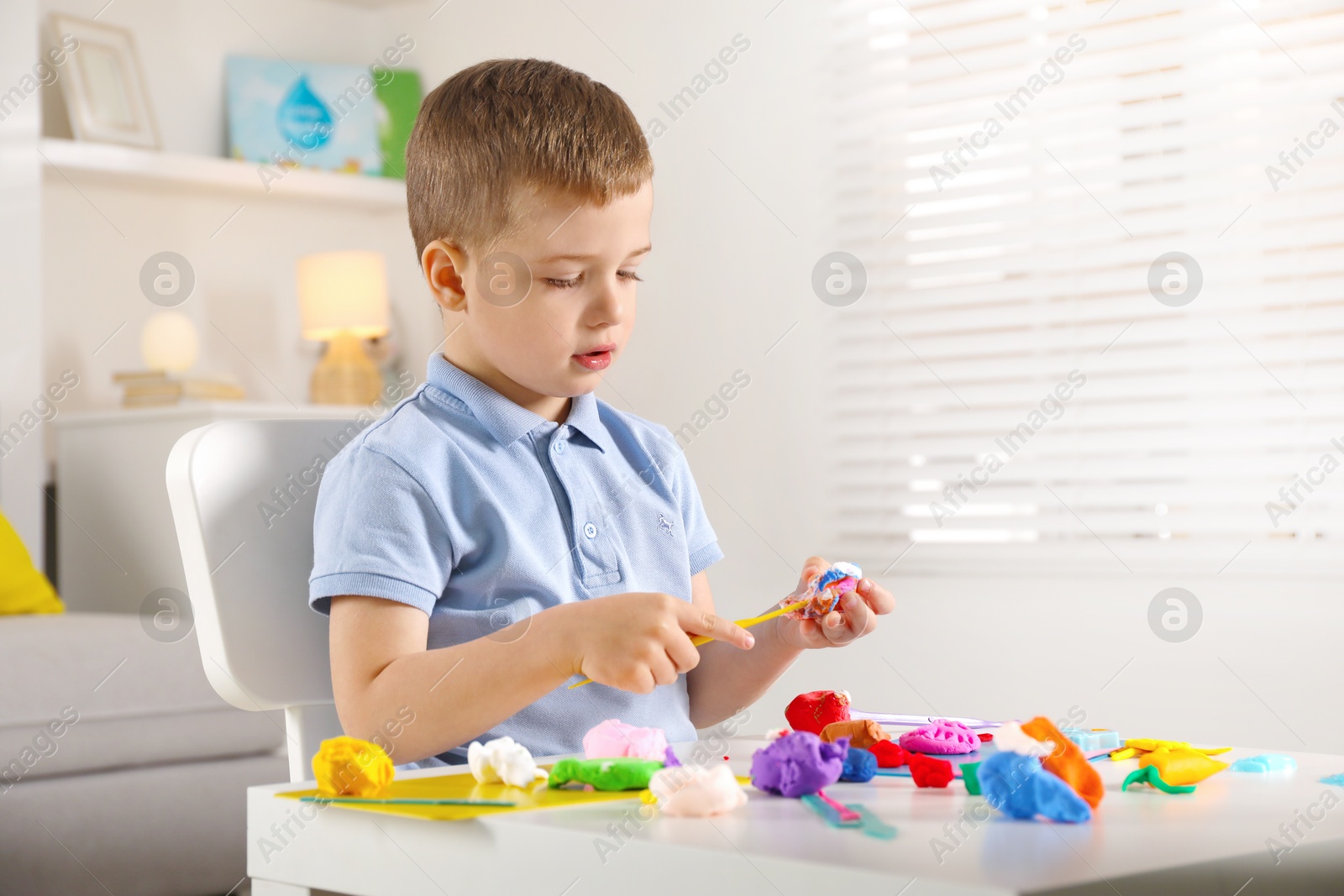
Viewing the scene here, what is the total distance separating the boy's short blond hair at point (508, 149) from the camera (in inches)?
37.9

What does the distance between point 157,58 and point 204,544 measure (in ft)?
8.71

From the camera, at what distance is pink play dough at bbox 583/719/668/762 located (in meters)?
0.65

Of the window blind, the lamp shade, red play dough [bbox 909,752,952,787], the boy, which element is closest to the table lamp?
the lamp shade

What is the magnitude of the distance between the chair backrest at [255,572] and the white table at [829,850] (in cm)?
25

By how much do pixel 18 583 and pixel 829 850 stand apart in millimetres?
2307

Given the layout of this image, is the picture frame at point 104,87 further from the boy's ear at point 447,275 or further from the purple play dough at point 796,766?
the purple play dough at point 796,766

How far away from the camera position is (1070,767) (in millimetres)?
550

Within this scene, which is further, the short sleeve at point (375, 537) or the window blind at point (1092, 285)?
A: the window blind at point (1092, 285)

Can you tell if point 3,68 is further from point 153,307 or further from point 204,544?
point 204,544

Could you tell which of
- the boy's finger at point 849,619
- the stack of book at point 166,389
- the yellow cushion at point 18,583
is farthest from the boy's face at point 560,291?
the stack of book at point 166,389

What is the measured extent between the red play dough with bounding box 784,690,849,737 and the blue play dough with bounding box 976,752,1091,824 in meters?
0.29

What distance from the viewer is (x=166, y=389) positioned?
9.34ft

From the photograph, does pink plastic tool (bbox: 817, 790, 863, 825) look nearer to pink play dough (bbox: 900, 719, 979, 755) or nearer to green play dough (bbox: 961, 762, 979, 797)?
green play dough (bbox: 961, 762, 979, 797)

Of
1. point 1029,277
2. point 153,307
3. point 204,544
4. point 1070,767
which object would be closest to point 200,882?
point 153,307
